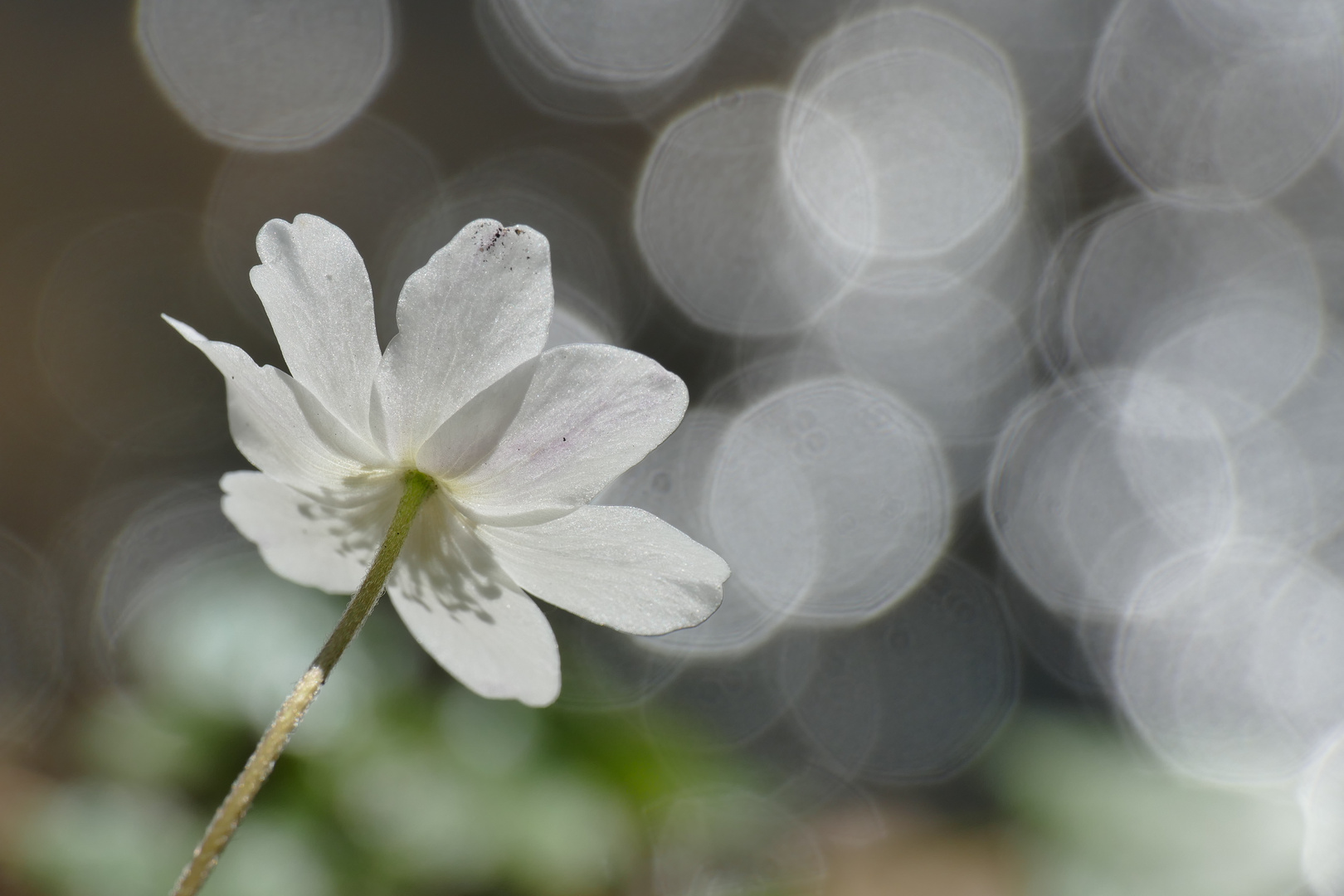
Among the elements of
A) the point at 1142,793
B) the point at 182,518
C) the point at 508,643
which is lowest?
the point at 182,518

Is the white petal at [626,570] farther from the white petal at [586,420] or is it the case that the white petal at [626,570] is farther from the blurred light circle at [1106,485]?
the blurred light circle at [1106,485]

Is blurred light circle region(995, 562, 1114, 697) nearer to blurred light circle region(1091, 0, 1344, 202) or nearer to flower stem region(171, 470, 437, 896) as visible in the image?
blurred light circle region(1091, 0, 1344, 202)

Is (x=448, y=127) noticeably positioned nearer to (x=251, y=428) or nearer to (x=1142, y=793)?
(x=1142, y=793)

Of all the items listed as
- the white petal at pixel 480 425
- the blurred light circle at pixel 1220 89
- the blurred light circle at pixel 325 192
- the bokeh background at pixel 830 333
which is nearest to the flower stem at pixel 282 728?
the white petal at pixel 480 425

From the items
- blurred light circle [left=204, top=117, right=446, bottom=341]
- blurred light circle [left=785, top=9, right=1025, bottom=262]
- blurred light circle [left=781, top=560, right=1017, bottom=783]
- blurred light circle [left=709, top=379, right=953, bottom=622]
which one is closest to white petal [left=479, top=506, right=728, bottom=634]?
blurred light circle [left=204, top=117, right=446, bottom=341]

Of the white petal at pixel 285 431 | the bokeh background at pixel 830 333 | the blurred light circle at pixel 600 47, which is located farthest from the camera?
the blurred light circle at pixel 600 47

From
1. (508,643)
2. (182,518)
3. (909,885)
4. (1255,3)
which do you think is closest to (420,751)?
(909,885)
